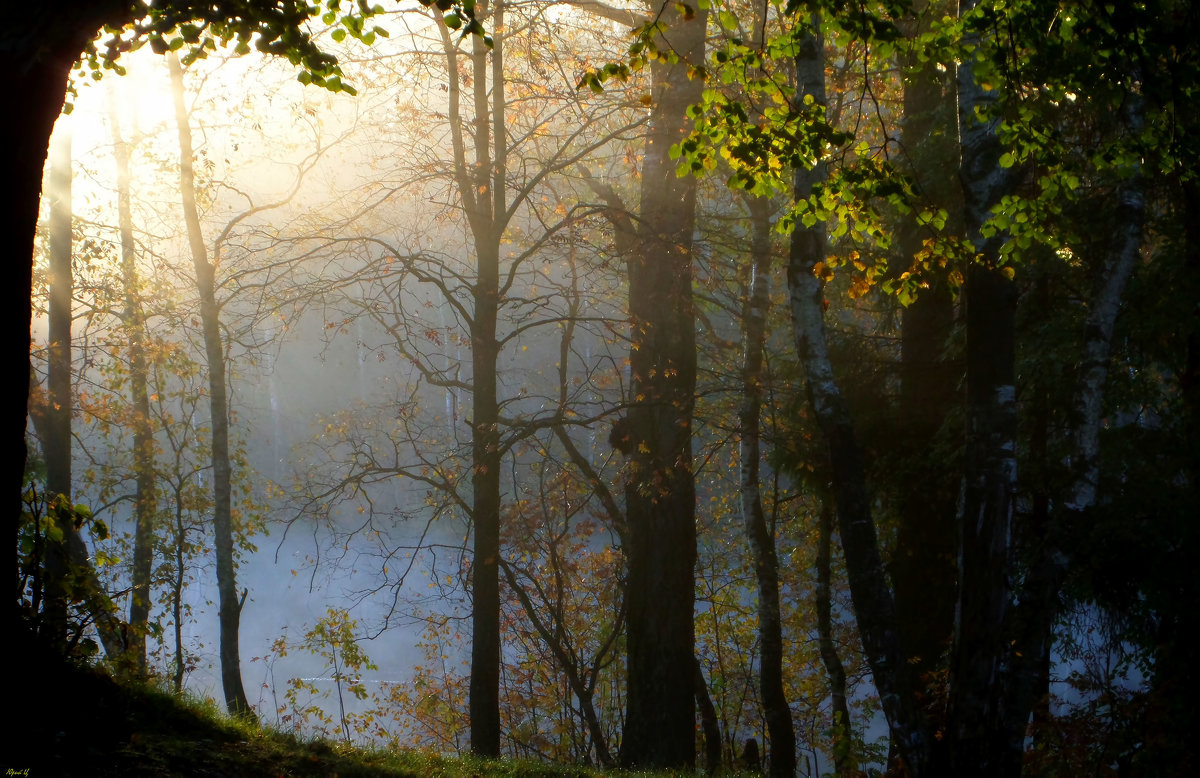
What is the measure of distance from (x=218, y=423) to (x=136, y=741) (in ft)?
35.2

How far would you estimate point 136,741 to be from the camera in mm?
4297

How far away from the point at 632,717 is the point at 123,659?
5.22m

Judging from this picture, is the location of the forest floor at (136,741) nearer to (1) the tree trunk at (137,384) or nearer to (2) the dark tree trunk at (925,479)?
(2) the dark tree trunk at (925,479)

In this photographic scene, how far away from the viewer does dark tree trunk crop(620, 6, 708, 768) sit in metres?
8.73

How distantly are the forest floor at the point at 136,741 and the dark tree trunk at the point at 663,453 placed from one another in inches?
120

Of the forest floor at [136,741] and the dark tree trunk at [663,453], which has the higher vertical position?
the dark tree trunk at [663,453]

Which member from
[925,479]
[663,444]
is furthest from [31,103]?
[925,479]

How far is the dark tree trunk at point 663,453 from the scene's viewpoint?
8734mm

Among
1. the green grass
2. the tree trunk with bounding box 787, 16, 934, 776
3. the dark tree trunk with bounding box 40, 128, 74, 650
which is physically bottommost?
the green grass

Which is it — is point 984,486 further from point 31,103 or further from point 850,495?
point 31,103

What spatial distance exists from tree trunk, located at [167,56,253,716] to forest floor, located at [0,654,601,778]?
8.79 metres

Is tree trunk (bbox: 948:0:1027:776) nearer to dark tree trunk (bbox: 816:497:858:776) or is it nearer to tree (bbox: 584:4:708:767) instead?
tree (bbox: 584:4:708:767)

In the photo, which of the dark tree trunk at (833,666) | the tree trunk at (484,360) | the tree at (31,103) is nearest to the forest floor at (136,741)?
the tree at (31,103)

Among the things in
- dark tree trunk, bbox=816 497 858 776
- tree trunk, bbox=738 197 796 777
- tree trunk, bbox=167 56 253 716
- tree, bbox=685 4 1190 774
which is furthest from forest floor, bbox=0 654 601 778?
tree trunk, bbox=167 56 253 716
